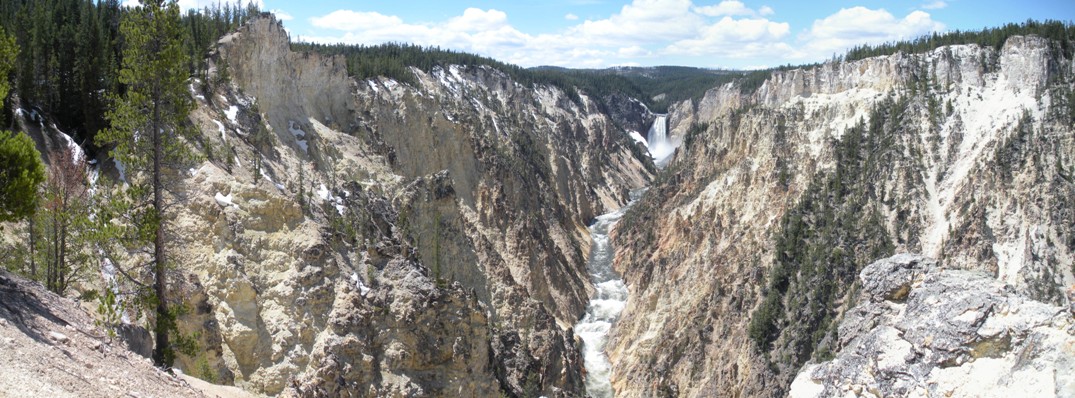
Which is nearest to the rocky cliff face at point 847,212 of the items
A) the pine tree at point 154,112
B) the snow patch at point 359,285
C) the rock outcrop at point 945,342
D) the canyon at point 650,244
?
the canyon at point 650,244

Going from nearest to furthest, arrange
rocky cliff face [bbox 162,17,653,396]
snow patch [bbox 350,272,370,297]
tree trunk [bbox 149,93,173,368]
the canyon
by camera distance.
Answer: the canyon < tree trunk [bbox 149,93,173,368] < rocky cliff face [bbox 162,17,653,396] < snow patch [bbox 350,272,370,297]

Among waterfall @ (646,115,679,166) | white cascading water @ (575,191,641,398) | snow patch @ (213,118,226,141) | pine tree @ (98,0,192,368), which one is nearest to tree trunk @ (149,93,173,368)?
pine tree @ (98,0,192,368)

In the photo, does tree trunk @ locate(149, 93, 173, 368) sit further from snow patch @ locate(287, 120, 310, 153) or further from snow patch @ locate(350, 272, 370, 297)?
→ snow patch @ locate(287, 120, 310, 153)

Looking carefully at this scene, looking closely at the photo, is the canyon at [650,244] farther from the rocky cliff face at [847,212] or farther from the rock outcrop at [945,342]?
the rocky cliff face at [847,212]

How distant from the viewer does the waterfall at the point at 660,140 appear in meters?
151

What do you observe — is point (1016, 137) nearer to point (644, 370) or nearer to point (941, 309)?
point (644, 370)

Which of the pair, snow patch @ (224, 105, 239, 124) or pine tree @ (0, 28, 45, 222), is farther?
snow patch @ (224, 105, 239, 124)

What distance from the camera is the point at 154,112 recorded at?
1847cm

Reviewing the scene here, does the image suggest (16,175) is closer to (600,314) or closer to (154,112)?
(154,112)

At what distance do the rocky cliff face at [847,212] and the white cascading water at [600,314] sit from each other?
54.4 inches

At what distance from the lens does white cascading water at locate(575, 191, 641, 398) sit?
165ft

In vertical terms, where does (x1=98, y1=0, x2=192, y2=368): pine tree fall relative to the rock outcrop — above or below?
above

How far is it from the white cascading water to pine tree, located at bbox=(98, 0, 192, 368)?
3317 centimetres

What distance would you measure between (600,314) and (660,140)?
328 feet
